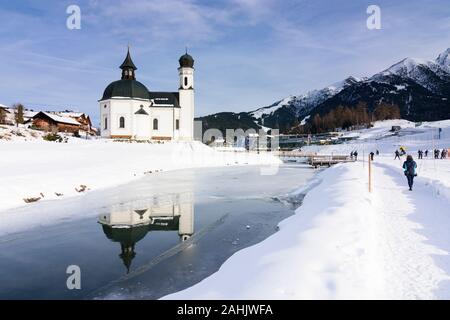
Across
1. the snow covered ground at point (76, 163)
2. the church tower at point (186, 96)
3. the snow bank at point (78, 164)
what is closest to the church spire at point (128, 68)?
the church tower at point (186, 96)

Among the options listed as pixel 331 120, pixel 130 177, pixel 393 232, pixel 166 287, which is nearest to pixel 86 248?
pixel 166 287

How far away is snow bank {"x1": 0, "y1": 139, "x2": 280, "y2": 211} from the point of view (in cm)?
2067

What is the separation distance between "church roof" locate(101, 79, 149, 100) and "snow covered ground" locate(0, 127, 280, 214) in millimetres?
14536

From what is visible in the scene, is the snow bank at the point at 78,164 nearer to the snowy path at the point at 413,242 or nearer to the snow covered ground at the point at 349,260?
the snow covered ground at the point at 349,260

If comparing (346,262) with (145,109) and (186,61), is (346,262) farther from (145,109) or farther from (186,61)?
(186,61)

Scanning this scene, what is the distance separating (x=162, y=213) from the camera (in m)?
16.3

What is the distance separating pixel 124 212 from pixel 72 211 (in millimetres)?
2402

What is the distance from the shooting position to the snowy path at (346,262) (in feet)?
20.0

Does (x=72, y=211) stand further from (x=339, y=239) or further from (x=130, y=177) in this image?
(x=130, y=177)

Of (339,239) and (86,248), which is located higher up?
(339,239)

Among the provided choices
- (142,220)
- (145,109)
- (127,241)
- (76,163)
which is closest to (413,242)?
(127,241)

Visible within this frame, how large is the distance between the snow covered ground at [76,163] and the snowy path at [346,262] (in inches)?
547

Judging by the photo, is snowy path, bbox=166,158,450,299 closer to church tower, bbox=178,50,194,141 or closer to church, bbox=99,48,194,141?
church, bbox=99,48,194,141

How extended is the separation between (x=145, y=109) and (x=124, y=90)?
516 centimetres
